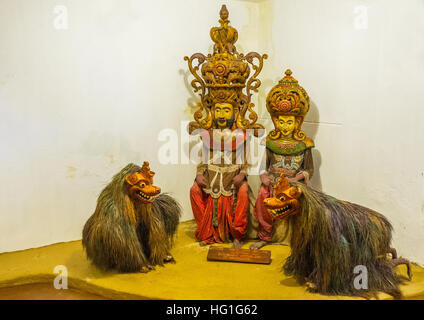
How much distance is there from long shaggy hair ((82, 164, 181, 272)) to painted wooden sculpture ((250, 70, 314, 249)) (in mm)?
951

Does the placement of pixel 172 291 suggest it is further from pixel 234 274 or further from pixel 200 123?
pixel 200 123

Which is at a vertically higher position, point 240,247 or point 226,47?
point 226,47

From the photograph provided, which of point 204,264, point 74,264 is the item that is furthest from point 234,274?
point 74,264

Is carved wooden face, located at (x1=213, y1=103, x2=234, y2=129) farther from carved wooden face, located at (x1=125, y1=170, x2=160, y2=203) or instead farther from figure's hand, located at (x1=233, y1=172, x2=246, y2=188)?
carved wooden face, located at (x1=125, y1=170, x2=160, y2=203)

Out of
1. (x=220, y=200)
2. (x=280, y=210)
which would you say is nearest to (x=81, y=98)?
(x=220, y=200)

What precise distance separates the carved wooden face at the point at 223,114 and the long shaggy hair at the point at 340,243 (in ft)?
4.21

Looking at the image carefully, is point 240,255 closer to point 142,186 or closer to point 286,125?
point 142,186

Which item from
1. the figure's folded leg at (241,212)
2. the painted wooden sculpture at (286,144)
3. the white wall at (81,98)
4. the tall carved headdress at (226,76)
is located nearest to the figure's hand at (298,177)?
the painted wooden sculpture at (286,144)

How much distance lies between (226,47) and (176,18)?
701mm

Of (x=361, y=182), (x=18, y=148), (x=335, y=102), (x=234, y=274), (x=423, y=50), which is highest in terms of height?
(x=423, y=50)

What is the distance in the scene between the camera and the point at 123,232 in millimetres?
3789

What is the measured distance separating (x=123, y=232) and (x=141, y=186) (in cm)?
37

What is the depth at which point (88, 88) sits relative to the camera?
461cm

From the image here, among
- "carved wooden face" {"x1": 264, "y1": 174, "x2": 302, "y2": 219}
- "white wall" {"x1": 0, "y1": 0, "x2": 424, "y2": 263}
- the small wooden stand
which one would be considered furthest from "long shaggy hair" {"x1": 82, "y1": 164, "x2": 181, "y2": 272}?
"carved wooden face" {"x1": 264, "y1": 174, "x2": 302, "y2": 219}
